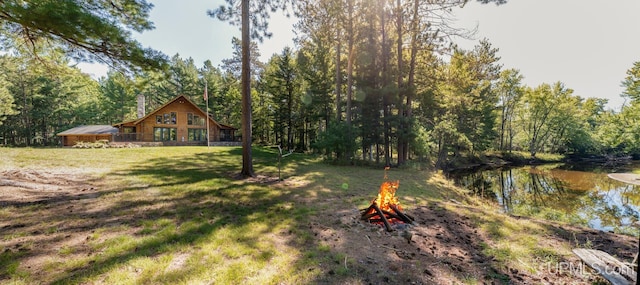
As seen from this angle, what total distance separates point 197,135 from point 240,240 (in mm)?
27623

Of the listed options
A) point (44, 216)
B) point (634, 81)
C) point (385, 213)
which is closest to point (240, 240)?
point (385, 213)

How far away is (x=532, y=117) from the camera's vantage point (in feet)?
112

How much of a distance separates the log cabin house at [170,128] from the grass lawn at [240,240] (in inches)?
791

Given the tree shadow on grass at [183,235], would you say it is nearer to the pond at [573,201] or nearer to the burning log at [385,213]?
the burning log at [385,213]

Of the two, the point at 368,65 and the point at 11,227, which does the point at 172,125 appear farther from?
the point at 11,227

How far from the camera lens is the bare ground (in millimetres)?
3156

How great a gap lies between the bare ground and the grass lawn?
0.02 m

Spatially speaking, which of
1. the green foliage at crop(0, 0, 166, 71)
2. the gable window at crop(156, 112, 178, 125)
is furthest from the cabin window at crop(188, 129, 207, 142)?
the green foliage at crop(0, 0, 166, 71)

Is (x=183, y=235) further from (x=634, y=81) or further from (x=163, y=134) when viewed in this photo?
(x=163, y=134)

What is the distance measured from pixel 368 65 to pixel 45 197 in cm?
Answer: 1621

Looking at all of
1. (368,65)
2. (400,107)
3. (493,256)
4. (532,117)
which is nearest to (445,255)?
(493,256)

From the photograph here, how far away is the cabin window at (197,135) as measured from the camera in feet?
91.5

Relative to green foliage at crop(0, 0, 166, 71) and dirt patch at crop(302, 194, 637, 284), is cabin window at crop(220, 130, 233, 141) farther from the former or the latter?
dirt patch at crop(302, 194, 637, 284)

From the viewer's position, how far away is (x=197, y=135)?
92.8 ft
